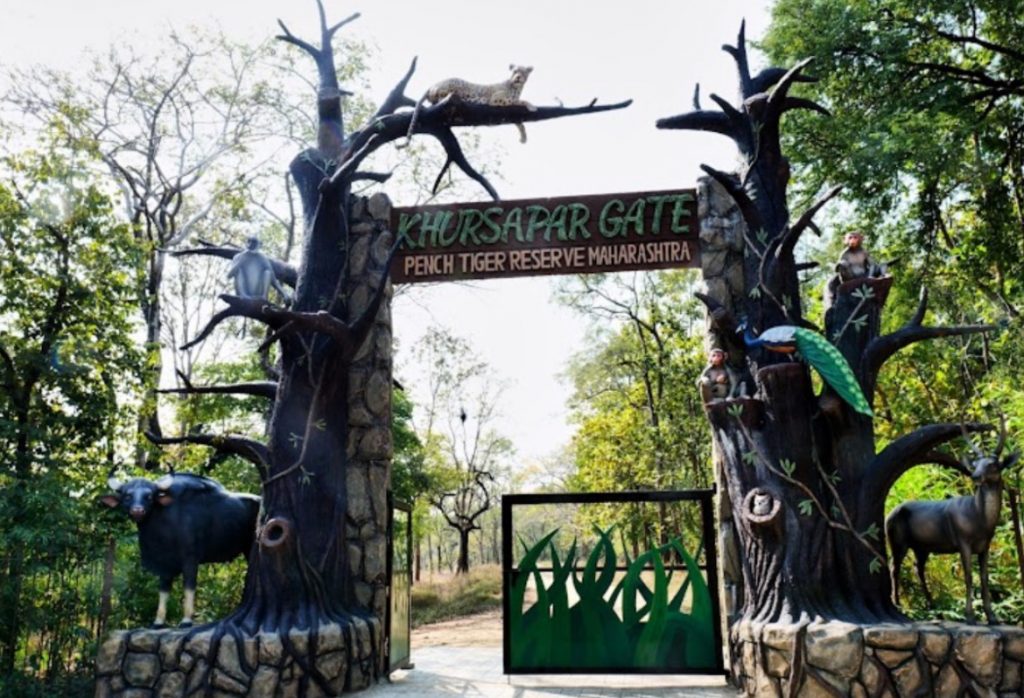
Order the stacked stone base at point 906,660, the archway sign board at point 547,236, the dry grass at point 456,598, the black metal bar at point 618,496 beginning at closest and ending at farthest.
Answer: the stacked stone base at point 906,660 → the black metal bar at point 618,496 → the archway sign board at point 547,236 → the dry grass at point 456,598

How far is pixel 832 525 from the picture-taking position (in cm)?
489

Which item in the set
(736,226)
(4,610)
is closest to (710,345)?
(736,226)

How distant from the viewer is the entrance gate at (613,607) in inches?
222

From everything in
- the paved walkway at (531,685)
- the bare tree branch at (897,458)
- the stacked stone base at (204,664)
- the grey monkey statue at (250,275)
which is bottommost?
the paved walkway at (531,685)

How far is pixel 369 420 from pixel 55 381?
95.4 inches

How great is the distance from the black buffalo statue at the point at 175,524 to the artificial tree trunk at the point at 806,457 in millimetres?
3655

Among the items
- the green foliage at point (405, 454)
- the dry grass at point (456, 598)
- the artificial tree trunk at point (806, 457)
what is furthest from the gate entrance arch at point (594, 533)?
the dry grass at point (456, 598)

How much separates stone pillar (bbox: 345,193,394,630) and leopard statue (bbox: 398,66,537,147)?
33.2 inches

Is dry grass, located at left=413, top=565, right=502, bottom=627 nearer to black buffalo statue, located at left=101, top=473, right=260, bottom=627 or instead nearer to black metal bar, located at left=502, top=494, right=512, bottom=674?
black metal bar, located at left=502, top=494, right=512, bottom=674

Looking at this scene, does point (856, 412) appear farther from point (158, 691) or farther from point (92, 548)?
point (92, 548)

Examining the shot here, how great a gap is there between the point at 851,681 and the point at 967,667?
642mm

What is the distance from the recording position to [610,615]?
19.0 ft

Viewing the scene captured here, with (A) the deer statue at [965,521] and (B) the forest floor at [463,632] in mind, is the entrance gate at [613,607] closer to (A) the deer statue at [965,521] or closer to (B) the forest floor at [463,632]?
(A) the deer statue at [965,521]

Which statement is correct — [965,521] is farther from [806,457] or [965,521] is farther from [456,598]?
[456,598]
